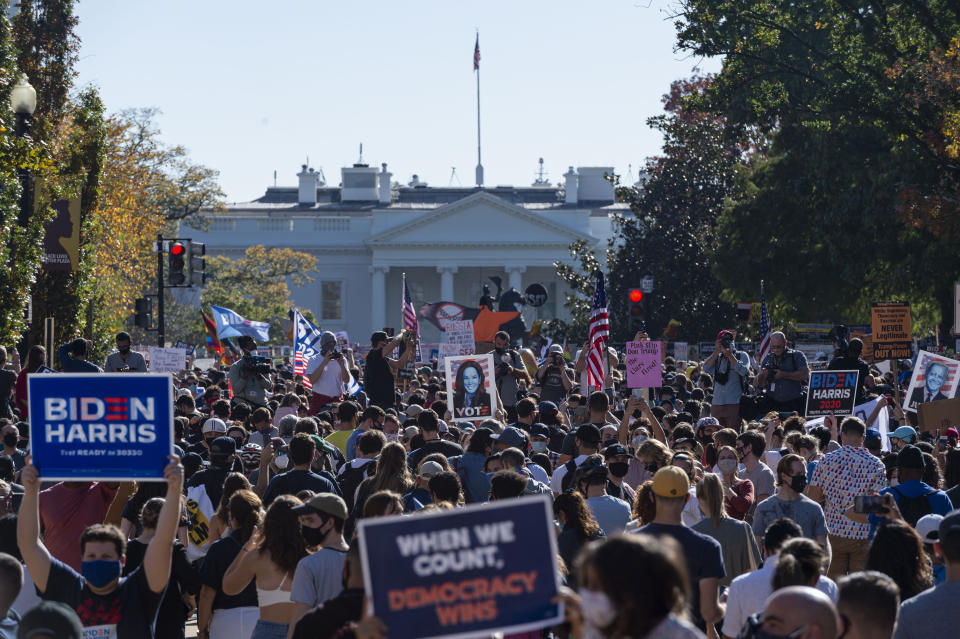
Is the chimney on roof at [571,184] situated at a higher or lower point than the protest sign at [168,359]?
higher

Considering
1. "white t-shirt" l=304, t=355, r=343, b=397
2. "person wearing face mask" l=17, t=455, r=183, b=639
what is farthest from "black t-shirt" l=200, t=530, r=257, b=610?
"white t-shirt" l=304, t=355, r=343, b=397

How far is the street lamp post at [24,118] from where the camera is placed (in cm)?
1662

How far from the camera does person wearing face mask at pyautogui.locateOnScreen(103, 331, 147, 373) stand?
47.5ft

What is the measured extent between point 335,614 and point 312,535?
139cm

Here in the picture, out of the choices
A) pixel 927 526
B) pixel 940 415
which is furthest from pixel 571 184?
pixel 927 526

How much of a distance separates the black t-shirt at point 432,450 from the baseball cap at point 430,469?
1.85 meters

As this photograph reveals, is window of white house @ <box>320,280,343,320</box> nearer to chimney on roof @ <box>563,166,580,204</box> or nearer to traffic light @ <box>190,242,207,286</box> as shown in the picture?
chimney on roof @ <box>563,166,580,204</box>

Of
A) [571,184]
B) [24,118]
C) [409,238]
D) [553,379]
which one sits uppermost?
[571,184]

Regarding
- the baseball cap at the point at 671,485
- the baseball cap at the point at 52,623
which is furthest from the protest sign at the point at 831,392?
the baseball cap at the point at 52,623

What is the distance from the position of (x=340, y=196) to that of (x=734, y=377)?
87.2 metres

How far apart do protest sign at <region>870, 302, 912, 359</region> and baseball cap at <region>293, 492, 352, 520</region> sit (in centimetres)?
1246

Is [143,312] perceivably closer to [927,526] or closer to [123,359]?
[123,359]

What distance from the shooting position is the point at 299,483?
8.34m

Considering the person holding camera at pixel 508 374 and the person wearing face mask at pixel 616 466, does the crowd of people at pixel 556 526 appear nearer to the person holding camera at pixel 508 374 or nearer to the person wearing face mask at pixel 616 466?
the person wearing face mask at pixel 616 466
